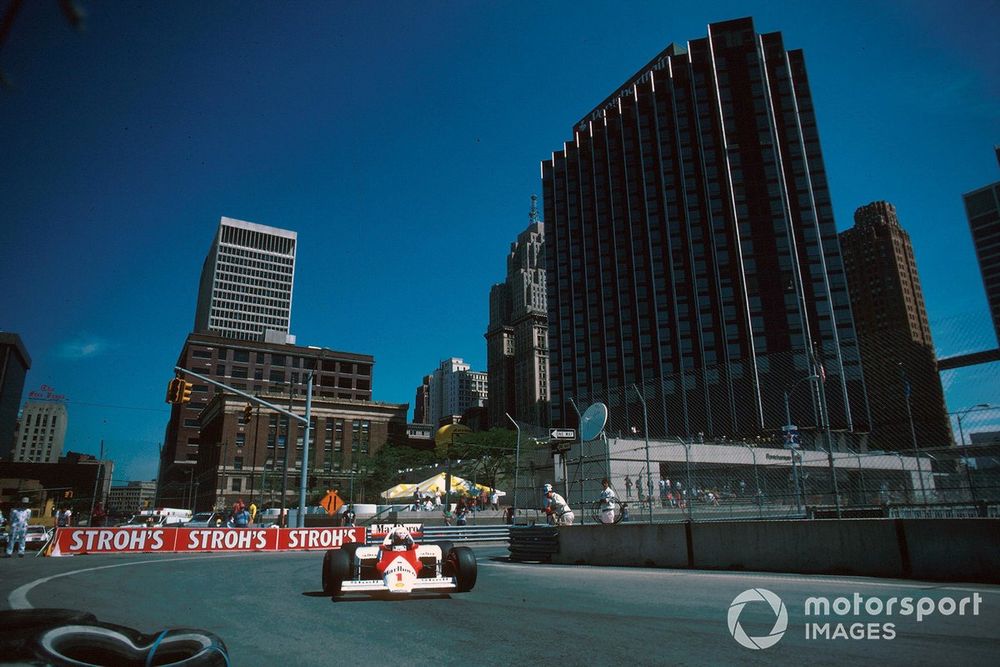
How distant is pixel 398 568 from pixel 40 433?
213522 mm

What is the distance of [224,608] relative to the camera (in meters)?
7.38

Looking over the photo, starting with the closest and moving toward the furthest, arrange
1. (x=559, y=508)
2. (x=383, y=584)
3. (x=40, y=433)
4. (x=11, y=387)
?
(x=383, y=584)
(x=559, y=508)
(x=11, y=387)
(x=40, y=433)

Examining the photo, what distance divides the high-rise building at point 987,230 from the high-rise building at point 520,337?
10541 cm

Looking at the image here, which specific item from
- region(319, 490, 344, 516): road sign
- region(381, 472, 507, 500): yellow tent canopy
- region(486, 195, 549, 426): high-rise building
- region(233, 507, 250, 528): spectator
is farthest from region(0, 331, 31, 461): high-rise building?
region(319, 490, 344, 516): road sign

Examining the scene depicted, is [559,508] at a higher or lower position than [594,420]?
lower

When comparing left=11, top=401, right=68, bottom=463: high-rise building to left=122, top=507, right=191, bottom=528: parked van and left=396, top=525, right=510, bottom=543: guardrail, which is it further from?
left=396, top=525, right=510, bottom=543: guardrail

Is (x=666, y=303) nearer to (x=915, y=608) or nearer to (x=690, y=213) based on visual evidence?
(x=690, y=213)

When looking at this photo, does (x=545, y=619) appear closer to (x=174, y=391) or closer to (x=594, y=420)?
(x=594, y=420)

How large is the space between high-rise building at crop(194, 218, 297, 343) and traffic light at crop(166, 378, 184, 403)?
5360 inches

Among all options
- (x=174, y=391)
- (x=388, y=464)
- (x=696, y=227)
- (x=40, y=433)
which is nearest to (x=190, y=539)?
(x=174, y=391)

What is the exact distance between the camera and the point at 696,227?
81438mm

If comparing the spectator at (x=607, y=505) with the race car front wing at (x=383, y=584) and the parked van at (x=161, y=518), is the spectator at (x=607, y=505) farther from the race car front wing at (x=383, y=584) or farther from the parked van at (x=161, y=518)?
the parked van at (x=161, y=518)

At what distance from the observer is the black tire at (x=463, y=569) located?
8.55 m

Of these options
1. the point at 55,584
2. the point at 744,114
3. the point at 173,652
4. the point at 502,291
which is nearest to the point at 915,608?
the point at 173,652
